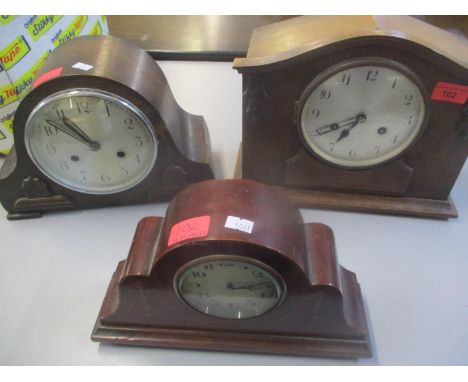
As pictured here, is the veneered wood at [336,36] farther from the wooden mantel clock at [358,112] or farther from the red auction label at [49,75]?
the red auction label at [49,75]

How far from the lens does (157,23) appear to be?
2232 millimetres

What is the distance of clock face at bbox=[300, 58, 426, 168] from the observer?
105 cm

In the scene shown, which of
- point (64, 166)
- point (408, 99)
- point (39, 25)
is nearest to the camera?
point (408, 99)

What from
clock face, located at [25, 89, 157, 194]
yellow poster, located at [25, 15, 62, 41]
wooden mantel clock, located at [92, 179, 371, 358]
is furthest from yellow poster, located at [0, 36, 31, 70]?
wooden mantel clock, located at [92, 179, 371, 358]

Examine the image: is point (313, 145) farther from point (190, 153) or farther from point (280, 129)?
point (190, 153)

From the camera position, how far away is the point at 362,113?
1138mm

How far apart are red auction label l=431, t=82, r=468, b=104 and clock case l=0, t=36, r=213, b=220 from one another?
0.63 metres

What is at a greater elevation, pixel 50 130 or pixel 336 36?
pixel 336 36

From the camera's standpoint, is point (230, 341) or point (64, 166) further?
point (64, 166)

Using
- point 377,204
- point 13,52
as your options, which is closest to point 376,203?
point 377,204

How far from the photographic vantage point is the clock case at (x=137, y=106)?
1075 millimetres

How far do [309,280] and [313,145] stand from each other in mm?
480

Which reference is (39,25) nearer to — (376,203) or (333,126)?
(333,126)

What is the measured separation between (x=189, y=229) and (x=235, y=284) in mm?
151
